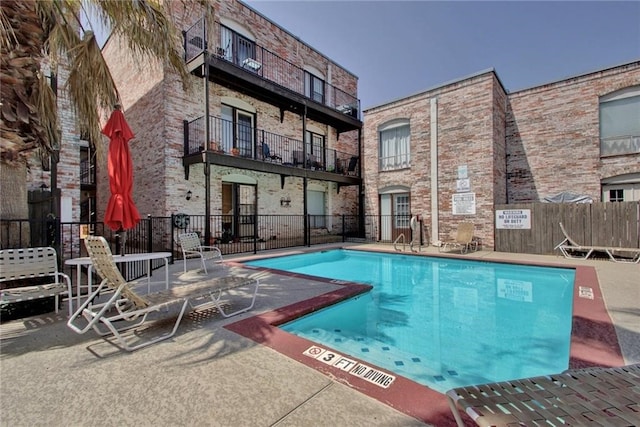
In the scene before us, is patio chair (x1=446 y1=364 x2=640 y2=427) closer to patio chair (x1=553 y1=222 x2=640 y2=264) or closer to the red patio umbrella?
the red patio umbrella

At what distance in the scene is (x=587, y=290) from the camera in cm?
502

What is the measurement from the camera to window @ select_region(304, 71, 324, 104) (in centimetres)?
1527

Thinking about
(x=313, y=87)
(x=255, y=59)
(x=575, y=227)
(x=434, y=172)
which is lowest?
(x=575, y=227)

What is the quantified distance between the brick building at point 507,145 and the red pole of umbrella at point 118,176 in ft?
36.6

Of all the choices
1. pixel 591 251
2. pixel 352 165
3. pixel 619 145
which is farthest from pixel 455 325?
pixel 352 165

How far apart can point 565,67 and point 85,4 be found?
→ 49.5 feet

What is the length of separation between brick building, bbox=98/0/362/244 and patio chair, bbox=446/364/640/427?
952 cm

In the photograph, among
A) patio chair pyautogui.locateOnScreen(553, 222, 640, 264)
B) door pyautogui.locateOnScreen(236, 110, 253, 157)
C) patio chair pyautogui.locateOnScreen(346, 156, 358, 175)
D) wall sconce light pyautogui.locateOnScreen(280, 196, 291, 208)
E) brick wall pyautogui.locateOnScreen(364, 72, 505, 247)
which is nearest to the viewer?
patio chair pyautogui.locateOnScreen(553, 222, 640, 264)

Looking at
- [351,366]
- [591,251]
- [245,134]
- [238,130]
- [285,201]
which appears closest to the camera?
[351,366]

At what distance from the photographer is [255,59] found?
12539 millimetres

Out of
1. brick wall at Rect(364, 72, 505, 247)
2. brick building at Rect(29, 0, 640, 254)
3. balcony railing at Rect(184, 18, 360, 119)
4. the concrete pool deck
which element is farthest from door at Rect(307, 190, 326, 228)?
the concrete pool deck

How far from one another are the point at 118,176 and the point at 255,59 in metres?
10.1

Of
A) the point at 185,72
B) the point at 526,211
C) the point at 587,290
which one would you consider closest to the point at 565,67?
the point at 526,211

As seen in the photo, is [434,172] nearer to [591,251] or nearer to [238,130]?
[591,251]
